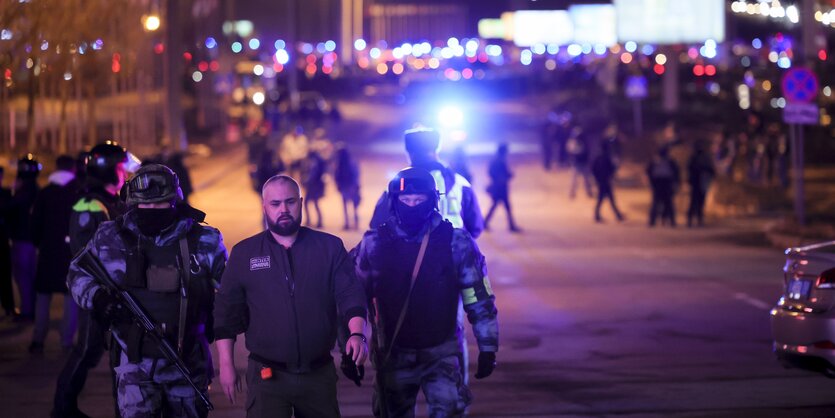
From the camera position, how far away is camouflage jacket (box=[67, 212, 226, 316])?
19.7ft

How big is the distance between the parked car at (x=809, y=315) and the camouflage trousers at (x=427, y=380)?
3.18 m

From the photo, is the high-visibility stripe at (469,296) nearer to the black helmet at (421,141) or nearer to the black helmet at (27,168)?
the black helmet at (421,141)

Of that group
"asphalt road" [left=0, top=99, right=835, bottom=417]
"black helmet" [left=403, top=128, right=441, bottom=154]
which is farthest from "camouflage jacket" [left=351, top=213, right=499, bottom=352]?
"asphalt road" [left=0, top=99, right=835, bottom=417]

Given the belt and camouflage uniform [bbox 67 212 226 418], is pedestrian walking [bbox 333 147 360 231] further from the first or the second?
the belt

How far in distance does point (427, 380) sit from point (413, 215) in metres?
0.86

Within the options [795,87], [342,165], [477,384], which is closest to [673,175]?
[795,87]

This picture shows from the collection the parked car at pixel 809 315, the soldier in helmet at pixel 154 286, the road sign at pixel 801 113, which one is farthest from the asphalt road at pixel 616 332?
the soldier in helmet at pixel 154 286

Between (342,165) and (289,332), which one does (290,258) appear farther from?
(342,165)

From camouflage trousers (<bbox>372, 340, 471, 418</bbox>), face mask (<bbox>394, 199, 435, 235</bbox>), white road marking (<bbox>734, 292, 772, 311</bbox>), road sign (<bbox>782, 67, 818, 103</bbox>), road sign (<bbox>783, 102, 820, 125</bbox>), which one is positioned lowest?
white road marking (<bbox>734, 292, 772, 311</bbox>)

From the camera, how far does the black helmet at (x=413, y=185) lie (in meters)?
6.34

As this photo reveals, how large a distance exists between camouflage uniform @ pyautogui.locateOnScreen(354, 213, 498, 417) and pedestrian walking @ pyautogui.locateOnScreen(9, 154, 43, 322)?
23.6ft

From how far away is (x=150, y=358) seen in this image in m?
5.95

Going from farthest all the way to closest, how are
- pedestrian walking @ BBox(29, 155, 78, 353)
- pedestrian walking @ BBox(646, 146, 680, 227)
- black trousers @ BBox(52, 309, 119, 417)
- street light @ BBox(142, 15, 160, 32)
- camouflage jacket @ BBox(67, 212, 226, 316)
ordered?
street light @ BBox(142, 15, 160, 32), pedestrian walking @ BBox(646, 146, 680, 227), pedestrian walking @ BBox(29, 155, 78, 353), black trousers @ BBox(52, 309, 119, 417), camouflage jacket @ BBox(67, 212, 226, 316)

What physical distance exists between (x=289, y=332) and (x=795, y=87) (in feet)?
56.6
